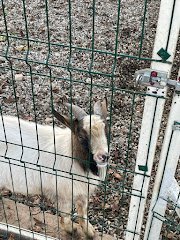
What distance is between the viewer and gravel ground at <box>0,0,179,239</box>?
4570 mm

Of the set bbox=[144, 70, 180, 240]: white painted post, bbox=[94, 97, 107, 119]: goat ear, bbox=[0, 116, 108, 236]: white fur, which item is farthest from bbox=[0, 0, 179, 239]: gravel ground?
bbox=[144, 70, 180, 240]: white painted post

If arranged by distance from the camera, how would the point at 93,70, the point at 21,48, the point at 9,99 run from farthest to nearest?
the point at 21,48 → the point at 93,70 → the point at 9,99

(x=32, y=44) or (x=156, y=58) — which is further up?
(x=156, y=58)

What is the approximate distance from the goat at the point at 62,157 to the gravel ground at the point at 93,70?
27 centimetres

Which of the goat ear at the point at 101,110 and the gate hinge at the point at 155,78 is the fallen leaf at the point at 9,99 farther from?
the gate hinge at the point at 155,78

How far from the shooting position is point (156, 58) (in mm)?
2271

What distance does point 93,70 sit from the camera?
6.51 m

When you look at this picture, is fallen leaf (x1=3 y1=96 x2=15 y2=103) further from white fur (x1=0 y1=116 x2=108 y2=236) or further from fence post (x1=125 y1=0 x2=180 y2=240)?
fence post (x1=125 y1=0 x2=180 y2=240)

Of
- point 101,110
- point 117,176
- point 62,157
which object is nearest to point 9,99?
point 117,176

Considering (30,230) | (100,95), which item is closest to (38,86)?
(100,95)

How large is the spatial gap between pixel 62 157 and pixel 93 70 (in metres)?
2.91

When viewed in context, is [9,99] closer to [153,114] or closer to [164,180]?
[164,180]

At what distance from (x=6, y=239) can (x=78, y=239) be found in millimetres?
686

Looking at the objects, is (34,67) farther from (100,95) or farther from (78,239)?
(78,239)
